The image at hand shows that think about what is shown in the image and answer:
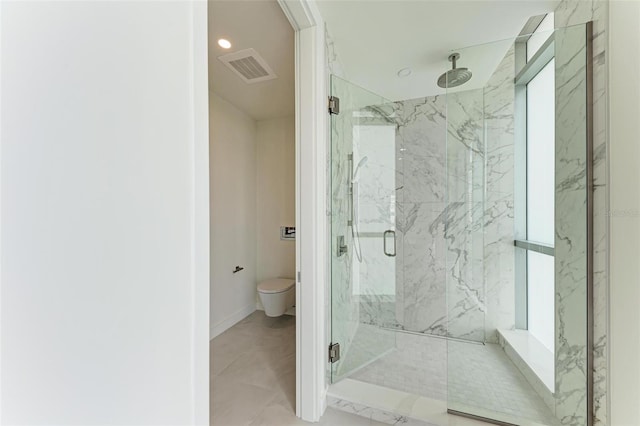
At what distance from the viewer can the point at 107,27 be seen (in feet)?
1.37

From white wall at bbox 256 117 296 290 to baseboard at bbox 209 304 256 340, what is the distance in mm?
415

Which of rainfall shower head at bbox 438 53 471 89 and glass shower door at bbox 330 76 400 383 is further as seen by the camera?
rainfall shower head at bbox 438 53 471 89

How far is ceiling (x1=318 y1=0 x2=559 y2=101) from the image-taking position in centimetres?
150

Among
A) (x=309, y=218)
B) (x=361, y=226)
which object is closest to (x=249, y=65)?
(x=309, y=218)

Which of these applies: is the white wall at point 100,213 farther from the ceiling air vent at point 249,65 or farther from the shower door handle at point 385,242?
the shower door handle at point 385,242

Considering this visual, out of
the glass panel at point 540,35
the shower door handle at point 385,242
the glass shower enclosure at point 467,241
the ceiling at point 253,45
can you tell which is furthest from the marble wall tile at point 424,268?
the ceiling at point 253,45

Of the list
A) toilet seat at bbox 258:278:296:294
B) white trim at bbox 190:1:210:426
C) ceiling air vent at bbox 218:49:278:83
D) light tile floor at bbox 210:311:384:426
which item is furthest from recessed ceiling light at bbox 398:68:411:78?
light tile floor at bbox 210:311:384:426

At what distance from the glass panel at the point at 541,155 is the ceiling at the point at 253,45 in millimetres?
1764

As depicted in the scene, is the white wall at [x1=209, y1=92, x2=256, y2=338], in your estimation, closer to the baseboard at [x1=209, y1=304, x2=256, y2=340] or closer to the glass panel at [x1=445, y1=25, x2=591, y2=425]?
the baseboard at [x1=209, y1=304, x2=256, y2=340]

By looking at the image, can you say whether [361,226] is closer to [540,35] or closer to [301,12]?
[301,12]

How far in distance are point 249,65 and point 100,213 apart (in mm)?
2048

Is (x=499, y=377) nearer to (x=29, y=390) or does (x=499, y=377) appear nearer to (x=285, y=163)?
(x=29, y=390)

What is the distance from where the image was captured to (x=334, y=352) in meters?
1.73

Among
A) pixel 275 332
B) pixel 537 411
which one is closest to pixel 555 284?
pixel 537 411
